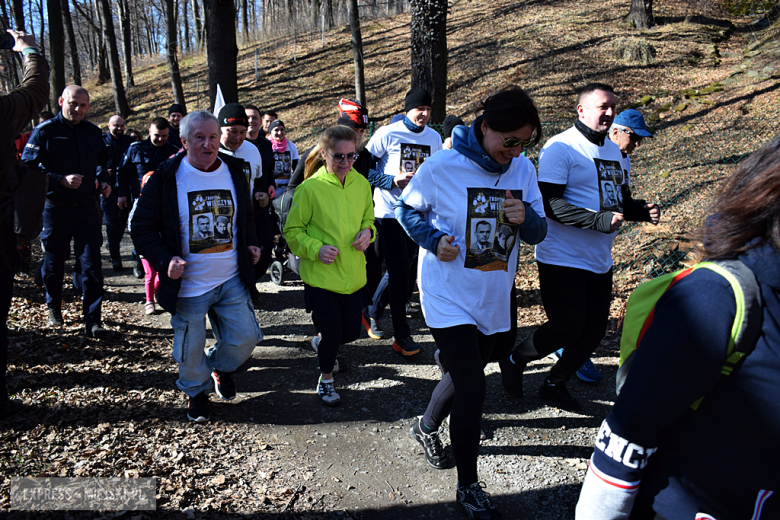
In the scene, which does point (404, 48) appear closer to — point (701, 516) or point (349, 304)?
point (349, 304)

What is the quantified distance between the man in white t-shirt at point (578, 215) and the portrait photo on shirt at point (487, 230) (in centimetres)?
99

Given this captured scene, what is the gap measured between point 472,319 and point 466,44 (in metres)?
22.6

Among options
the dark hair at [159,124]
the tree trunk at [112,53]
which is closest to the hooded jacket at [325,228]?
the dark hair at [159,124]

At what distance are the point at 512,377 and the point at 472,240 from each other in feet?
5.84

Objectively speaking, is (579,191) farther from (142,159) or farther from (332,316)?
(142,159)

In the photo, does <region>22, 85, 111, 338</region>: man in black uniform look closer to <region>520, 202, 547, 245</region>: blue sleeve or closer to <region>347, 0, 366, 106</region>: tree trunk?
<region>520, 202, 547, 245</region>: blue sleeve

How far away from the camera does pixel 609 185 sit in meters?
3.95

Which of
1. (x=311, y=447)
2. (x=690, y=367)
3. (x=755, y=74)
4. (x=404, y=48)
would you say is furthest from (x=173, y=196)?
(x=404, y=48)

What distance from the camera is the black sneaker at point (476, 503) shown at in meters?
2.92

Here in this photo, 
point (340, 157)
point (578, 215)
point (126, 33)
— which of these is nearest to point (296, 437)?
point (340, 157)

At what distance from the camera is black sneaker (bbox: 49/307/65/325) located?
580 cm

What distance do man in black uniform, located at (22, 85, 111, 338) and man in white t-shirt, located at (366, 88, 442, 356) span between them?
3095 mm

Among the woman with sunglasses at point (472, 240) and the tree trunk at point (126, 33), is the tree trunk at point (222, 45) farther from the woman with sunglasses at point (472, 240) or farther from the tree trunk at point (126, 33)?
the tree trunk at point (126, 33)

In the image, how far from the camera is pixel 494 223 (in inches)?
118
